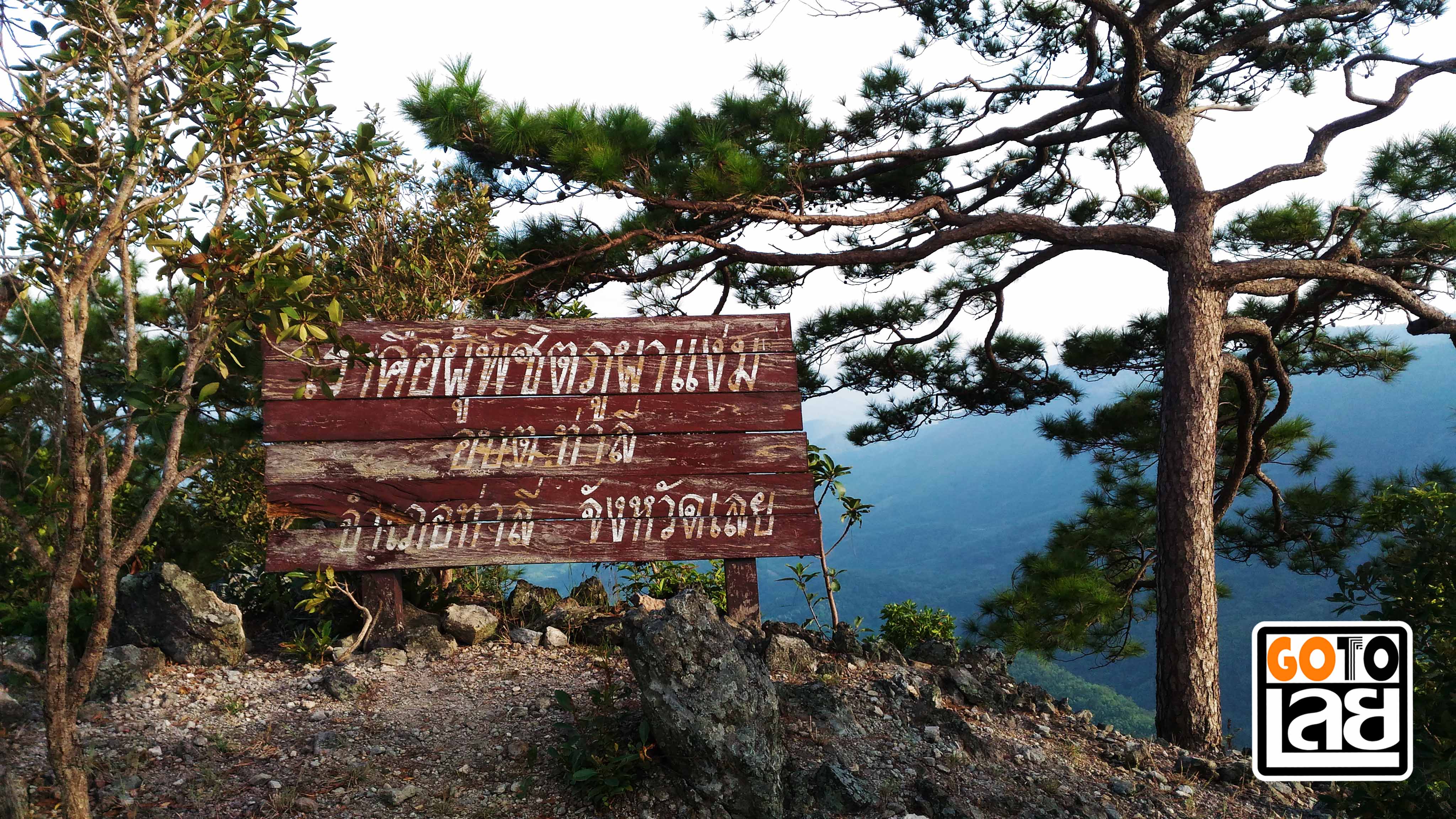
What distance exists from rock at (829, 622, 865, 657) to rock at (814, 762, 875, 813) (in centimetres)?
178

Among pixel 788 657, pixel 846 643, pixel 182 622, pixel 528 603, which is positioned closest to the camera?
pixel 182 622

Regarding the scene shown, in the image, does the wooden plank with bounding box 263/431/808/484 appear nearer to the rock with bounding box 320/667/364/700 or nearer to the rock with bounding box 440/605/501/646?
the rock with bounding box 440/605/501/646

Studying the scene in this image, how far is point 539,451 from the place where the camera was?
5570 mm

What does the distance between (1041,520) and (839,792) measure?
139775 mm

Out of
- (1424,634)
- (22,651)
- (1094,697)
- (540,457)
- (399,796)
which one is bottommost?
(1094,697)

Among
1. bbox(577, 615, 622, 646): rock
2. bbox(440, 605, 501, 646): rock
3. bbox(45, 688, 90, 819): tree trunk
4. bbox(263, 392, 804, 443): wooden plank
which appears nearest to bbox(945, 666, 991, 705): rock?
bbox(263, 392, 804, 443): wooden plank

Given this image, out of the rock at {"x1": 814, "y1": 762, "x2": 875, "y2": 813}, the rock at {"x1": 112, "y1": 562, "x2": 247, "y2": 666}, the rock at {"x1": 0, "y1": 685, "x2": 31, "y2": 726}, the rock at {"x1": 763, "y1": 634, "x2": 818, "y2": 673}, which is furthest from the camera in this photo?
the rock at {"x1": 763, "y1": 634, "x2": 818, "y2": 673}

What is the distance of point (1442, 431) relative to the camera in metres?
105

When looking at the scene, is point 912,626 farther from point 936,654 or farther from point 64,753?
point 64,753

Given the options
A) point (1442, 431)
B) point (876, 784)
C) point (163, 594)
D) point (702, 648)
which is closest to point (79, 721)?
point (163, 594)

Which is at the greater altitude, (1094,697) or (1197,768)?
(1197,768)

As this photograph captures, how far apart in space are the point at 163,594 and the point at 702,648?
11.5ft

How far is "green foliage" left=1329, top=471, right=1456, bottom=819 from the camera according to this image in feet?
11.5

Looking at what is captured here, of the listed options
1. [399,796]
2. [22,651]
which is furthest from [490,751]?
[22,651]
